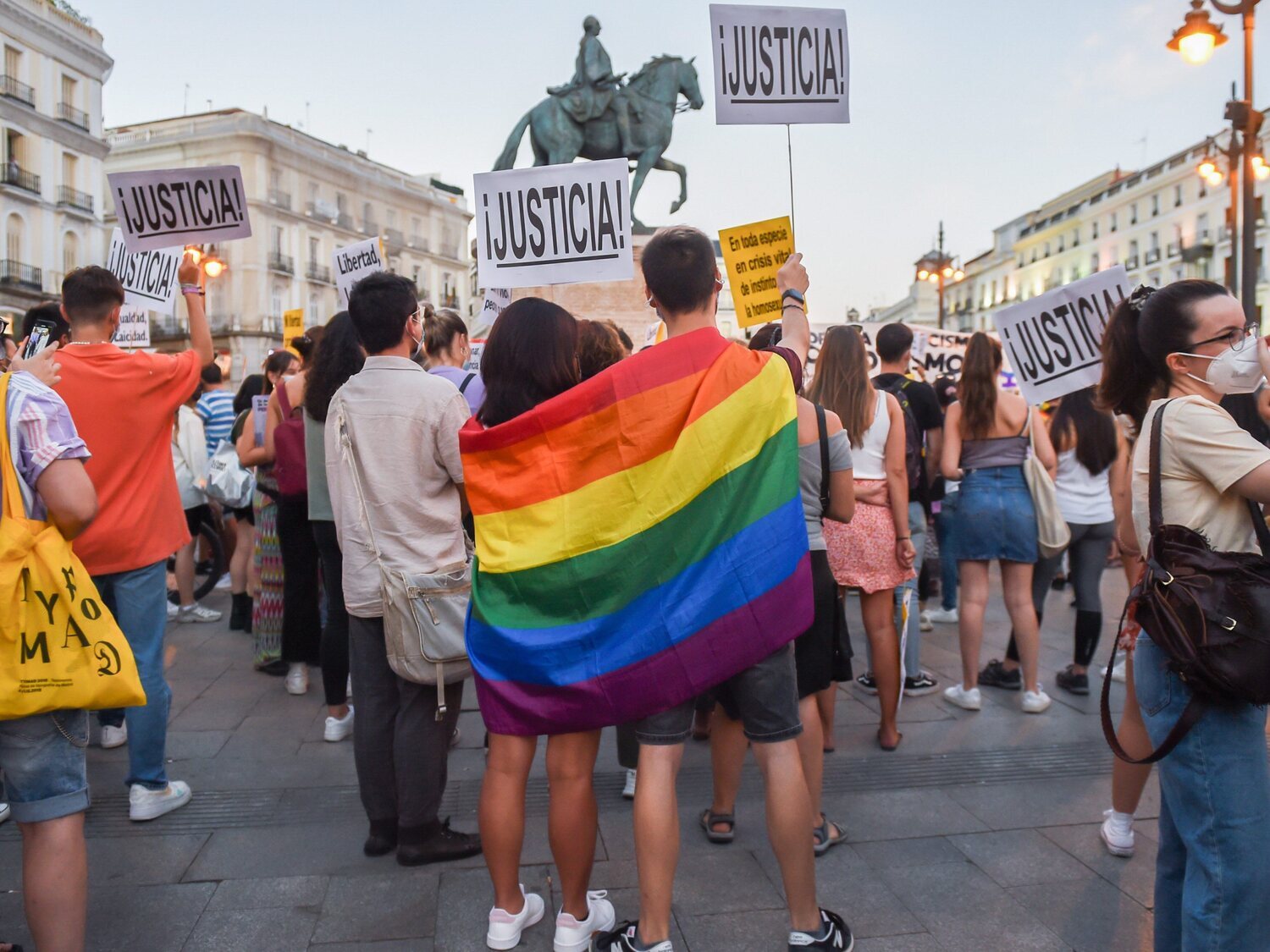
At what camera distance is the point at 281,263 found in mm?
51250

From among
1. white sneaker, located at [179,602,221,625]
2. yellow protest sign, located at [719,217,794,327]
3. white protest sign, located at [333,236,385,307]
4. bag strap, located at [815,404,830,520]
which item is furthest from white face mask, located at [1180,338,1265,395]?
white sneaker, located at [179,602,221,625]

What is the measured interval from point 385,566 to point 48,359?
1152 millimetres

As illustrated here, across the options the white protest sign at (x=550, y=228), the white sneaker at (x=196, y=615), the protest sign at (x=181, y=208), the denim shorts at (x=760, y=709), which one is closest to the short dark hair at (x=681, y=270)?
the denim shorts at (x=760, y=709)

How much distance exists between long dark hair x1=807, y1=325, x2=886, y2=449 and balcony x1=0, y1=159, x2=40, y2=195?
40.4 metres

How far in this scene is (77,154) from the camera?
40.3 meters

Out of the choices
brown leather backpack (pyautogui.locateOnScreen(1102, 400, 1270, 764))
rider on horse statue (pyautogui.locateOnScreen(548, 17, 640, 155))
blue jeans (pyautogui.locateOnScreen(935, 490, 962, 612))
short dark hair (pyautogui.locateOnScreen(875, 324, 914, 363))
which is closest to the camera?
brown leather backpack (pyautogui.locateOnScreen(1102, 400, 1270, 764))

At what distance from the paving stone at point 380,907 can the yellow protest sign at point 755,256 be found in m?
3.13

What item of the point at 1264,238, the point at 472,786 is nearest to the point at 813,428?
the point at 472,786

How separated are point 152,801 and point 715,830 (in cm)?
216

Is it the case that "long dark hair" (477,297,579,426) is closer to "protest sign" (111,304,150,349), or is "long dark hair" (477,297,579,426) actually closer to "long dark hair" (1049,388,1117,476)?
"long dark hair" (1049,388,1117,476)

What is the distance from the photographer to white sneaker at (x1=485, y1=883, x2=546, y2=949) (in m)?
2.93

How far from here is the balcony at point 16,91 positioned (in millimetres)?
36625

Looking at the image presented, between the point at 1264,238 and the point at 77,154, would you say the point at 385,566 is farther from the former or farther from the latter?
the point at 1264,238

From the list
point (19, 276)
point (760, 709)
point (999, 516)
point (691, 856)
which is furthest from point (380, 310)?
point (19, 276)
